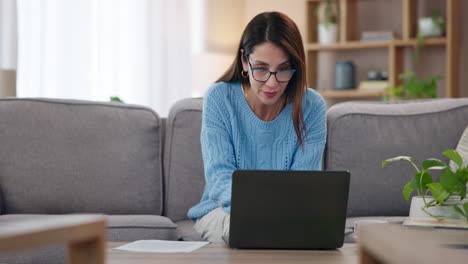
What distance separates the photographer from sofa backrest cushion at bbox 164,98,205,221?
2.40 m

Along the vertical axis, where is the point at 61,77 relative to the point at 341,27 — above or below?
below

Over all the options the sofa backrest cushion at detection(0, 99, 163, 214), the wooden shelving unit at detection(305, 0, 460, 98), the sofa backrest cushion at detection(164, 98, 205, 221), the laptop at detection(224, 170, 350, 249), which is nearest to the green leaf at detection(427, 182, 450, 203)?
the laptop at detection(224, 170, 350, 249)

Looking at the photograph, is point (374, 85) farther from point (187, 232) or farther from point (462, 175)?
point (462, 175)

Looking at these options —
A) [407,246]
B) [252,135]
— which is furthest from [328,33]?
[407,246]

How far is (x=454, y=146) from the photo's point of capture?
7.94 ft

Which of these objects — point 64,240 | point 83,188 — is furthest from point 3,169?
point 64,240

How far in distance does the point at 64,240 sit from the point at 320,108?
65.4 inches

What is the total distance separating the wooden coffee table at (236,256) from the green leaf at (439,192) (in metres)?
0.22

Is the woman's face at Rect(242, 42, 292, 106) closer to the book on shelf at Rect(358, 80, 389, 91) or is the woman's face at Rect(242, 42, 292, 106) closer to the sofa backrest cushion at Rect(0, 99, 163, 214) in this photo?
the sofa backrest cushion at Rect(0, 99, 163, 214)

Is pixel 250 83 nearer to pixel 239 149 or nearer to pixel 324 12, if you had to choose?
pixel 239 149

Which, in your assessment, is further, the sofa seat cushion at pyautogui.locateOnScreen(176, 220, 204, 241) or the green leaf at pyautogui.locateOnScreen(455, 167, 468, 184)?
the sofa seat cushion at pyautogui.locateOnScreen(176, 220, 204, 241)

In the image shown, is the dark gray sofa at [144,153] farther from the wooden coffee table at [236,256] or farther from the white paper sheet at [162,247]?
the wooden coffee table at [236,256]

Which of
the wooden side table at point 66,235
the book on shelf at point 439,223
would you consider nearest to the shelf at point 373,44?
the book on shelf at point 439,223

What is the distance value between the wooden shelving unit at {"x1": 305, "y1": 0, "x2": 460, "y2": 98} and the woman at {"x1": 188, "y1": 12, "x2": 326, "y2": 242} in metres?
2.69
